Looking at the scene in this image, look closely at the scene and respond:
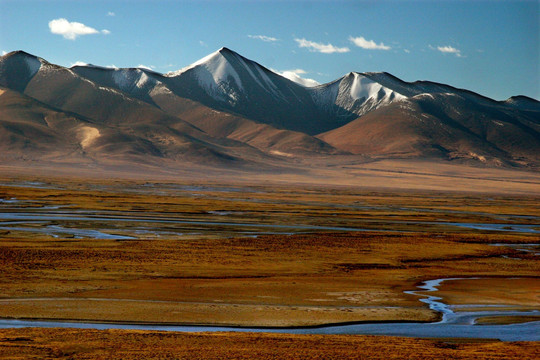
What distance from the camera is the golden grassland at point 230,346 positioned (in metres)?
18.3

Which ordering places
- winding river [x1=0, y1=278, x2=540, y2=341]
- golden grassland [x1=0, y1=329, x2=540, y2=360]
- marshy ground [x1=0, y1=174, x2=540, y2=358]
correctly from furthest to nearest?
marshy ground [x1=0, y1=174, x2=540, y2=358] < winding river [x1=0, y1=278, x2=540, y2=341] < golden grassland [x1=0, y1=329, x2=540, y2=360]

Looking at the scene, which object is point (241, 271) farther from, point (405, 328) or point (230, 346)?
point (230, 346)

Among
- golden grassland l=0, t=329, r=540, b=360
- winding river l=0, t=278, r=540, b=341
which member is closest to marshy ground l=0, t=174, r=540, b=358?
golden grassland l=0, t=329, r=540, b=360

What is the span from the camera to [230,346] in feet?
63.6

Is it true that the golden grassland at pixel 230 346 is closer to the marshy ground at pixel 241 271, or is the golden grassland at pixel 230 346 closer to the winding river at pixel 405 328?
the marshy ground at pixel 241 271

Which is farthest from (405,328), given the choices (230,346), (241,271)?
(241,271)

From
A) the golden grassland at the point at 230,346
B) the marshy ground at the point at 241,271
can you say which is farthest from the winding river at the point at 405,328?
the golden grassland at the point at 230,346

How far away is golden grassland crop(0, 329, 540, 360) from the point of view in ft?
59.9

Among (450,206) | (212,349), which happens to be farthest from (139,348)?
(450,206)

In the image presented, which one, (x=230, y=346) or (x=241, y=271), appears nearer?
(x=230, y=346)

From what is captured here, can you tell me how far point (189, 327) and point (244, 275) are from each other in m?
10.1

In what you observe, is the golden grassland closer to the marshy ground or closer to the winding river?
the marshy ground

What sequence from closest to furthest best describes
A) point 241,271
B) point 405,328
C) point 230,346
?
point 230,346, point 405,328, point 241,271

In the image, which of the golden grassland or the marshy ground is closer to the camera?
the golden grassland
